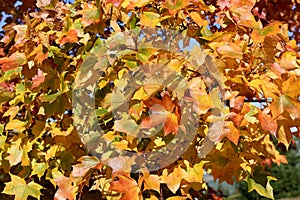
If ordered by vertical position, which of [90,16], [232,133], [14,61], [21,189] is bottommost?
[21,189]

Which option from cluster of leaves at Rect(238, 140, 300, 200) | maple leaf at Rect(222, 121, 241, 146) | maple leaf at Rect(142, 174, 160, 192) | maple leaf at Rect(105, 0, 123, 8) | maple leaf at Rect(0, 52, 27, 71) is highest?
maple leaf at Rect(105, 0, 123, 8)

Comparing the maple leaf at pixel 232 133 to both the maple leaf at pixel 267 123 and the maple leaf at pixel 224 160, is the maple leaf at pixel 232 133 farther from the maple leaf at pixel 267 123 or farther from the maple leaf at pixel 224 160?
the maple leaf at pixel 224 160

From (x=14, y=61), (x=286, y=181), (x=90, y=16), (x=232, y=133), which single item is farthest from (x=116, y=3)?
(x=286, y=181)

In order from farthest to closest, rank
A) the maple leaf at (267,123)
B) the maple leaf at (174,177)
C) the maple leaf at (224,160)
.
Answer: the maple leaf at (224,160), the maple leaf at (174,177), the maple leaf at (267,123)

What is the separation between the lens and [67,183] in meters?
1.46

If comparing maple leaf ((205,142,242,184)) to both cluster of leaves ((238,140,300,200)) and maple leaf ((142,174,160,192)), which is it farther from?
cluster of leaves ((238,140,300,200))

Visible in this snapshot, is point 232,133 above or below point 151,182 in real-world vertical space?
above

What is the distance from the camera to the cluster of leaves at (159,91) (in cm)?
131

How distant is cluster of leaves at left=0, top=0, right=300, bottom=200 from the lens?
1314 mm

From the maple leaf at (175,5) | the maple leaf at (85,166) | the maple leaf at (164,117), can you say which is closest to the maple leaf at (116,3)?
the maple leaf at (175,5)

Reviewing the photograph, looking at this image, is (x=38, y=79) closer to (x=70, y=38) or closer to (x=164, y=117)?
(x=70, y=38)

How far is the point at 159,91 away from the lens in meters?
1.50

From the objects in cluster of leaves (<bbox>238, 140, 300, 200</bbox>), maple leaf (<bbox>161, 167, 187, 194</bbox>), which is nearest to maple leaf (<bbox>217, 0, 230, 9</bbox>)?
maple leaf (<bbox>161, 167, 187, 194</bbox>)

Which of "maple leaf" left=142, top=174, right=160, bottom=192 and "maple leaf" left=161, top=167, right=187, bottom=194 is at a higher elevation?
"maple leaf" left=142, top=174, right=160, bottom=192
